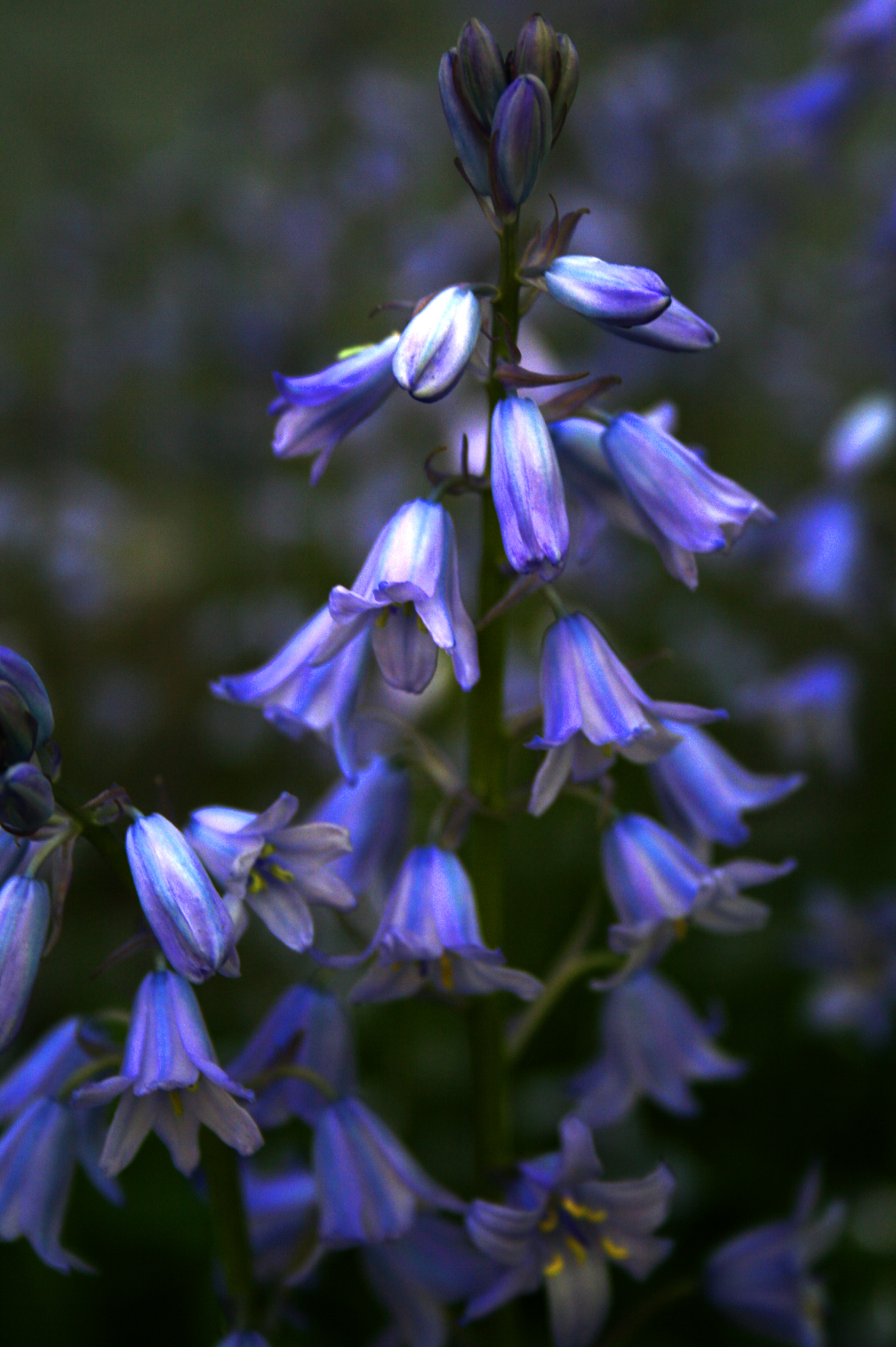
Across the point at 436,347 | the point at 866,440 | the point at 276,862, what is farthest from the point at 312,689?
the point at 866,440

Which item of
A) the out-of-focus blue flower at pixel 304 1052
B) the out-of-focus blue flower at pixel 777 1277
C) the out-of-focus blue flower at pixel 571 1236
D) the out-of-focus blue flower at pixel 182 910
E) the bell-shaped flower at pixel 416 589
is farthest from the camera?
the out-of-focus blue flower at pixel 777 1277

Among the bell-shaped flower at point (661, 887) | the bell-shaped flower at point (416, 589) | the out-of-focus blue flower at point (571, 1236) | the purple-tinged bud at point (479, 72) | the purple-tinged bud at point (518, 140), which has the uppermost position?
the purple-tinged bud at point (479, 72)

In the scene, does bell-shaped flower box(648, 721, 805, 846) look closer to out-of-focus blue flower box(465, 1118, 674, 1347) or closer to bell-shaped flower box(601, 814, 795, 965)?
bell-shaped flower box(601, 814, 795, 965)

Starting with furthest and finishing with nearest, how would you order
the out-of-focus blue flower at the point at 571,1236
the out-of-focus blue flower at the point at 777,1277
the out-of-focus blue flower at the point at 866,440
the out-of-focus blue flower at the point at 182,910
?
1. the out-of-focus blue flower at the point at 866,440
2. the out-of-focus blue flower at the point at 777,1277
3. the out-of-focus blue flower at the point at 571,1236
4. the out-of-focus blue flower at the point at 182,910

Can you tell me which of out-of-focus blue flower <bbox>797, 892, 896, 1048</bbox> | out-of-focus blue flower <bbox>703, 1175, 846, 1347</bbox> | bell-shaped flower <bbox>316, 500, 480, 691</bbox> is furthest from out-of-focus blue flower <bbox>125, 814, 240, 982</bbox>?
out-of-focus blue flower <bbox>797, 892, 896, 1048</bbox>

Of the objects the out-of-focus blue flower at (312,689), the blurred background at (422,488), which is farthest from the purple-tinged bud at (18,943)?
the blurred background at (422,488)

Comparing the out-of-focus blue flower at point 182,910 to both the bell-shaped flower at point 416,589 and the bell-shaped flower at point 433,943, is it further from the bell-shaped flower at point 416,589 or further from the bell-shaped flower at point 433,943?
the bell-shaped flower at point 416,589
